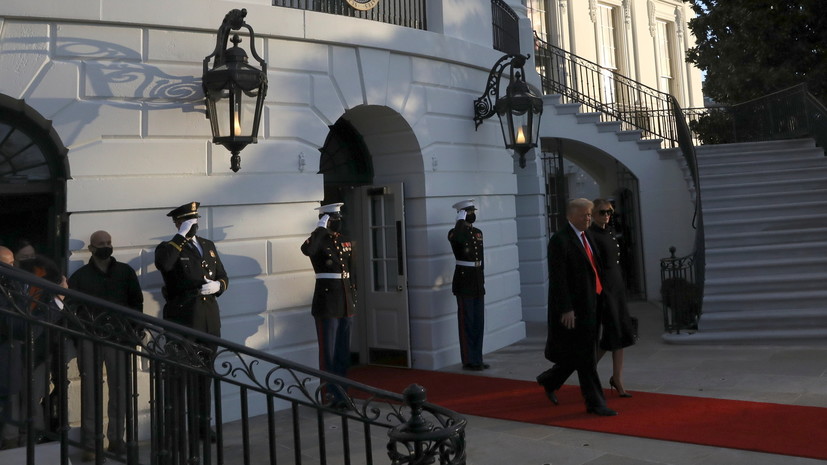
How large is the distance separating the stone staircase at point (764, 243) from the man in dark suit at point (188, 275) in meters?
6.12

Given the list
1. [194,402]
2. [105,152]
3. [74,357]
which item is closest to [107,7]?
[105,152]

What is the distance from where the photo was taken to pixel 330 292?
286 inches

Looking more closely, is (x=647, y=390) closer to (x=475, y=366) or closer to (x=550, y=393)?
(x=550, y=393)

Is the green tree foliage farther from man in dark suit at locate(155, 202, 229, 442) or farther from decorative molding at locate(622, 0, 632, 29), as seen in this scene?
man in dark suit at locate(155, 202, 229, 442)

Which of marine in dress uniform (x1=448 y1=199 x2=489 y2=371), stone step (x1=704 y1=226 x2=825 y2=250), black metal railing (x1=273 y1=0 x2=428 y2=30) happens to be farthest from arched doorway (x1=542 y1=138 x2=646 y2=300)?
marine in dress uniform (x1=448 y1=199 x2=489 y2=371)

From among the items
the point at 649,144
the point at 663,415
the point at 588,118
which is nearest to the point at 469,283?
the point at 663,415

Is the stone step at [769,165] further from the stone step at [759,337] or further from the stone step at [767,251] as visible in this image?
the stone step at [759,337]

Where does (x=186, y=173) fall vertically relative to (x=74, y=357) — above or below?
above

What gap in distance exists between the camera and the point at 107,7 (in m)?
6.64

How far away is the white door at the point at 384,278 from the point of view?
359 inches

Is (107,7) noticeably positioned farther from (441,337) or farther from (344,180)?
(441,337)

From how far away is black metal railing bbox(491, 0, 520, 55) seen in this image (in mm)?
11547

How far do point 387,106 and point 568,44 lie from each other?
40.1ft

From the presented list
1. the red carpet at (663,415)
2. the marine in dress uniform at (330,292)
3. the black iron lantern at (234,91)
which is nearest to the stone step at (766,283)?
the red carpet at (663,415)
